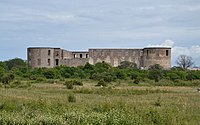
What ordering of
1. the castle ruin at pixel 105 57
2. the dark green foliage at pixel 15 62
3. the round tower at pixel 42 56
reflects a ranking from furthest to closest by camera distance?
the dark green foliage at pixel 15 62 → the round tower at pixel 42 56 → the castle ruin at pixel 105 57

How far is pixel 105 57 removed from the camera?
78.8 m

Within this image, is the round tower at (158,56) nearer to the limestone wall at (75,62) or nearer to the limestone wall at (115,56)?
the limestone wall at (115,56)

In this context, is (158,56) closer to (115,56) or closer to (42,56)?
(115,56)

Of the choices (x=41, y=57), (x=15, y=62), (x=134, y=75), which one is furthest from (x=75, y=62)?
(x=15, y=62)

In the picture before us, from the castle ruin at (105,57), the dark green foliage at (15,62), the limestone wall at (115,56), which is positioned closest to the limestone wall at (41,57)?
the castle ruin at (105,57)

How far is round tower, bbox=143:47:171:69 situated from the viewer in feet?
251

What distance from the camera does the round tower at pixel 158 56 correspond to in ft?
251

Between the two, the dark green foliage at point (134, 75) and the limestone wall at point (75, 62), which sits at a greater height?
the limestone wall at point (75, 62)

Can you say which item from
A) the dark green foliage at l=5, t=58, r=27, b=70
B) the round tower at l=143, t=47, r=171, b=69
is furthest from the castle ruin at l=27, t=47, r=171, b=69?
the dark green foliage at l=5, t=58, r=27, b=70

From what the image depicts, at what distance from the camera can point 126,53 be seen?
78.5 meters

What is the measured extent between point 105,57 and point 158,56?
9.61m

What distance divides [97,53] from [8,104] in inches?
2509

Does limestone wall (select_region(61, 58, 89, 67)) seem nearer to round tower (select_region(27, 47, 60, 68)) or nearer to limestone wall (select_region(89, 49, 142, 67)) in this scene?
limestone wall (select_region(89, 49, 142, 67))

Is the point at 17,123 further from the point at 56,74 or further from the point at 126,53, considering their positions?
the point at 126,53
